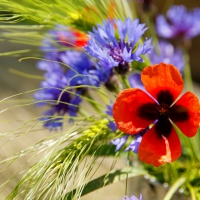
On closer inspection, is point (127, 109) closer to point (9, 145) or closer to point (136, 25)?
point (136, 25)

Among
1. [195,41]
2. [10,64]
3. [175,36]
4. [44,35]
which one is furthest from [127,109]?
[195,41]

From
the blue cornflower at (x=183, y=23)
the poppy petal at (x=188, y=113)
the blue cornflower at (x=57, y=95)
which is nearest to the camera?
the poppy petal at (x=188, y=113)

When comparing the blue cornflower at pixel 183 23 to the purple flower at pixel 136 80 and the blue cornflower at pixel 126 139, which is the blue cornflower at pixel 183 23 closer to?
the purple flower at pixel 136 80

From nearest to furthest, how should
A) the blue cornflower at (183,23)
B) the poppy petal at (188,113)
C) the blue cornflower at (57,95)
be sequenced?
the poppy petal at (188,113), the blue cornflower at (57,95), the blue cornflower at (183,23)

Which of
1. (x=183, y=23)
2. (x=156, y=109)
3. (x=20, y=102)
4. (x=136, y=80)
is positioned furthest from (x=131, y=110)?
(x=20, y=102)

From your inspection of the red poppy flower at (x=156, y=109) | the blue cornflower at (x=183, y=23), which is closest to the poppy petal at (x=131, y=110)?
the red poppy flower at (x=156, y=109)

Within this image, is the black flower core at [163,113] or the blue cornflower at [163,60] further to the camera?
the blue cornflower at [163,60]

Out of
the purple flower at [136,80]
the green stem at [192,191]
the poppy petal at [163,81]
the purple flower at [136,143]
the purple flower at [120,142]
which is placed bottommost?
the green stem at [192,191]

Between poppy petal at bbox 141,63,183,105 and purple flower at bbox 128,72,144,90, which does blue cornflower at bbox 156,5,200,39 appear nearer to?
purple flower at bbox 128,72,144,90
